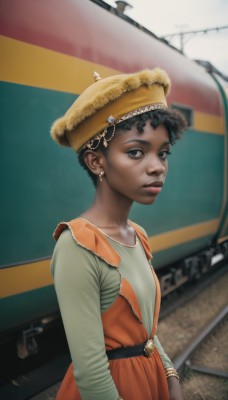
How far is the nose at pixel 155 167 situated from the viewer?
1.22 metres

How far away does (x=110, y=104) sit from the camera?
4.00 ft

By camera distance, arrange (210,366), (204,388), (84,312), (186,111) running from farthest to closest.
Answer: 1. (186,111)
2. (210,366)
3. (204,388)
4. (84,312)

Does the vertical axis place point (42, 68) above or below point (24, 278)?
above

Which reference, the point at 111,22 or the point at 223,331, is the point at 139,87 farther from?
the point at 223,331

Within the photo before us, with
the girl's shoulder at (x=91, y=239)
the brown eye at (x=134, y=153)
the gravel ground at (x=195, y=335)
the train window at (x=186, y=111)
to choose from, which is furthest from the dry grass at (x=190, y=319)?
the brown eye at (x=134, y=153)

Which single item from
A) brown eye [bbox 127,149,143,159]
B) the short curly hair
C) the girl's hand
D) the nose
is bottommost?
the girl's hand

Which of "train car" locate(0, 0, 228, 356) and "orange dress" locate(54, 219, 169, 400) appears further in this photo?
"train car" locate(0, 0, 228, 356)

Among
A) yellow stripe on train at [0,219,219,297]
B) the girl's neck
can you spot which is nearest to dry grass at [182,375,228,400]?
yellow stripe on train at [0,219,219,297]

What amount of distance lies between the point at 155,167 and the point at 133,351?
581 millimetres

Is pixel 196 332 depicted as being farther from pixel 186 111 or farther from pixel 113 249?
pixel 113 249

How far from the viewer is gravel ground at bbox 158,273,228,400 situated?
10.5 ft

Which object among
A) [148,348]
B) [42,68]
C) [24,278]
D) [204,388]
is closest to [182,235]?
[204,388]

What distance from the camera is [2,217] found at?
7.50ft

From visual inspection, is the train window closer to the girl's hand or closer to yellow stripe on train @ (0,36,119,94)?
yellow stripe on train @ (0,36,119,94)
